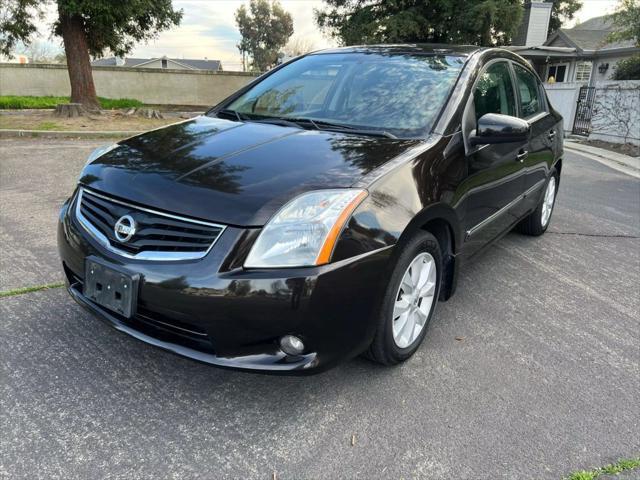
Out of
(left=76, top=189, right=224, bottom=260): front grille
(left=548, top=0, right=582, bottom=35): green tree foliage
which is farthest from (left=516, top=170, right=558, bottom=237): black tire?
(left=548, top=0, right=582, bottom=35): green tree foliage

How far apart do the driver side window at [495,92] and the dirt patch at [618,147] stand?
31.6ft

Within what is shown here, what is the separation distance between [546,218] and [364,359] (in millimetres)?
3255

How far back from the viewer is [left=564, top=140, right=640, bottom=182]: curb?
9.79 metres

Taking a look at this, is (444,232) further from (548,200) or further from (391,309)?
(548,200)

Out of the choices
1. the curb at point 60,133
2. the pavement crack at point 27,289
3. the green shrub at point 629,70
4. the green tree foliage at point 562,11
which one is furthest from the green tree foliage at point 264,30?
the pavement crack at point 27,289

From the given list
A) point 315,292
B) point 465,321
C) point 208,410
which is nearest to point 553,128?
point 465,321

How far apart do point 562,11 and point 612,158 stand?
98.1 feet

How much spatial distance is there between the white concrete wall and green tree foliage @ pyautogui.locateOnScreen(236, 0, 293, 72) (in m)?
40.0

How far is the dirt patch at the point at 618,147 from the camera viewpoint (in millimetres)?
11916

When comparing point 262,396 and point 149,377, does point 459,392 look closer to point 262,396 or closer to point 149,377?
point 262,396

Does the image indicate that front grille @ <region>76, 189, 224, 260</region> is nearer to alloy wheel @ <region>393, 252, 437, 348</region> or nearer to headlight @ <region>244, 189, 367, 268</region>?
headlight @ <region>244, 189, 367, 268</region>

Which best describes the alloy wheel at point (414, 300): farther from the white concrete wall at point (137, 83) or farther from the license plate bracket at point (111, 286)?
the white concrete wall at point (137, 83)

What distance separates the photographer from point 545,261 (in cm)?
436

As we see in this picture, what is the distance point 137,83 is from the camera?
72.8 feet
